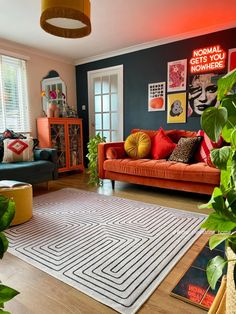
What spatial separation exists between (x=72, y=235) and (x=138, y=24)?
2.94 metres

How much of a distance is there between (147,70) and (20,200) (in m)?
3.10

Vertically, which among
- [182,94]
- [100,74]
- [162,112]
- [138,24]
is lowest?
[162,112]

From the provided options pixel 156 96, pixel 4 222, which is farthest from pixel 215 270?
A: pixel 156 96

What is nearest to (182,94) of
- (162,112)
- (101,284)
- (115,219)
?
(162,112)

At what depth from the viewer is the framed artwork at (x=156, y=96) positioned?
3917 millimetres

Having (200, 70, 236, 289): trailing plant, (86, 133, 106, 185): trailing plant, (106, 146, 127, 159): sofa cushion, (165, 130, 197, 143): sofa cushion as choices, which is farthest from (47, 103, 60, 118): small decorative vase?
(200, 70, 236, 289): trailing plant

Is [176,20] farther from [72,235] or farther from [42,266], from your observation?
[42,266]

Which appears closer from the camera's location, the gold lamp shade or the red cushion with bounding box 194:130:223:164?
the gold lamp shade

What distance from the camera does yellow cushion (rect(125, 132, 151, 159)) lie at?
339 cm

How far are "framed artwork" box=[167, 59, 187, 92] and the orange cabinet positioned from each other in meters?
1.95

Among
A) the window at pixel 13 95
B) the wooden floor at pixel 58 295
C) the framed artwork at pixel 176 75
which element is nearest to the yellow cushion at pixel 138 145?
the framed artwork at pixel 176 75

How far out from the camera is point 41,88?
4.38 meters

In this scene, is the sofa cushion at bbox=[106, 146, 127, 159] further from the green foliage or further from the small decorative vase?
the green foliage

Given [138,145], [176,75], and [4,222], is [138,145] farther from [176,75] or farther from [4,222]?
[4,222]
